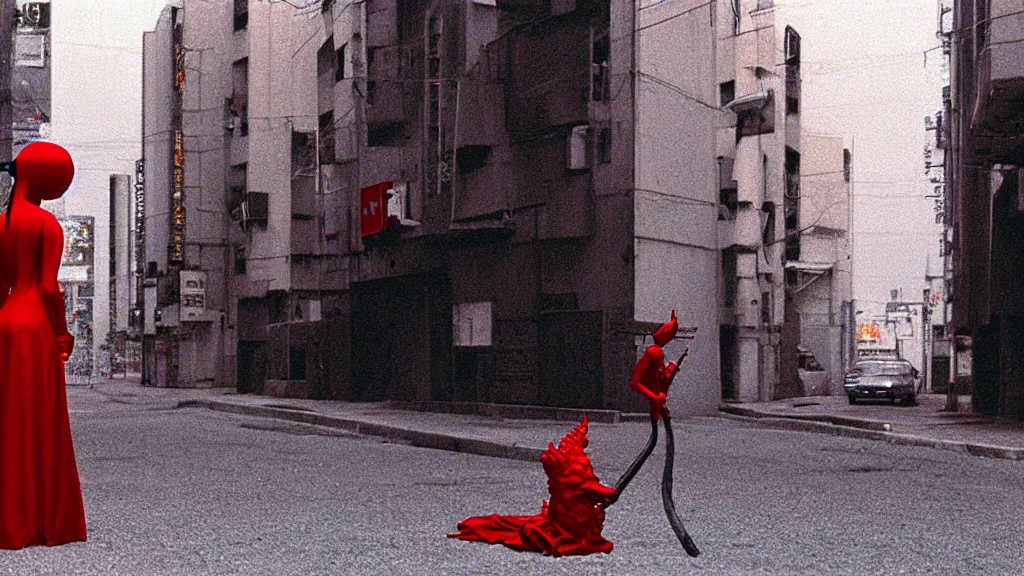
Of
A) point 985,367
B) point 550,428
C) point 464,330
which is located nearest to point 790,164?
point 985,367

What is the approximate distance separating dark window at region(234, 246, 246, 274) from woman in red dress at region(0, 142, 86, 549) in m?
42.8

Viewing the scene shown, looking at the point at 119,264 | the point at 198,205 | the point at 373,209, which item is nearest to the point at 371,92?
the point at 373,209

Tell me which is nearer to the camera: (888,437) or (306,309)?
(888,437)

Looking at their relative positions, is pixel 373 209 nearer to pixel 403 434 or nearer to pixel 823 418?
pixel 823 418

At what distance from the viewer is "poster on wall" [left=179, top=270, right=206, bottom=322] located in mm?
48938

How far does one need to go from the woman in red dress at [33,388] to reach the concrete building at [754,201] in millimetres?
28877

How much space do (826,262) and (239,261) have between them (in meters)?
30.3

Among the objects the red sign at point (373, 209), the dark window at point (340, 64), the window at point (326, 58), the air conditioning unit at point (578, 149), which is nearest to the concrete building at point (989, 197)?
the air conditioning unit at point (578, 149)

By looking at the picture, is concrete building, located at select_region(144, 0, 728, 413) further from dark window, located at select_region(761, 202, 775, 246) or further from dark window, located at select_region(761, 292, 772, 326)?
dark window, located at select_region(761, 292, 772, 326)

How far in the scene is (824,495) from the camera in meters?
10.2

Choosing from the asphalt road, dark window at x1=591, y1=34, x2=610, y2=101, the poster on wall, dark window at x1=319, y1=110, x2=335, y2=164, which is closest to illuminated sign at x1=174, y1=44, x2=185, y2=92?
the poster on wall

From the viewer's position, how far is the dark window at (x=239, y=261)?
159 feet

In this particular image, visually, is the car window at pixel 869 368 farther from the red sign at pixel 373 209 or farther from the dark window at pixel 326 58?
the dark window at pixel 326 58

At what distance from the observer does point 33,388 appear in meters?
6.20
